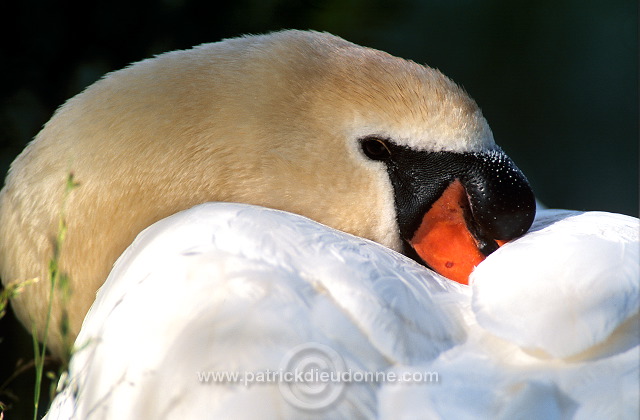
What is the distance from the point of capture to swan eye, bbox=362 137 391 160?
1683 millimetres

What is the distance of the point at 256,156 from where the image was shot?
5.59ft

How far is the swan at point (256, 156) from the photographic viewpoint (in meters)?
1.65

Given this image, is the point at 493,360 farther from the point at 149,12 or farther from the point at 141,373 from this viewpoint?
the point at 149,12

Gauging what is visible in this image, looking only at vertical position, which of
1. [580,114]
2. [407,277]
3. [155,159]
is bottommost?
[580,114]

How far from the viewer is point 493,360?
120 centimetres

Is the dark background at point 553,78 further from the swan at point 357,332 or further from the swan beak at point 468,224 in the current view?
the swan at point 357,332

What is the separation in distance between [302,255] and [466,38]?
416cm

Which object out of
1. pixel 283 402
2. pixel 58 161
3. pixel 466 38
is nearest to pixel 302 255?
pixel 283 402

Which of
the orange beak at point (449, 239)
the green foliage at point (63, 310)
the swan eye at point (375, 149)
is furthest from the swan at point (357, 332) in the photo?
the swan eye at point (375, 149)

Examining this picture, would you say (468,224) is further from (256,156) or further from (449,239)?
(256,156)

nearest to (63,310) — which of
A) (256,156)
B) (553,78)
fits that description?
(256,156)

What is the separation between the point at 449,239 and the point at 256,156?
1.46 ft

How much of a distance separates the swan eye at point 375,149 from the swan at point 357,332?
328 millimetres

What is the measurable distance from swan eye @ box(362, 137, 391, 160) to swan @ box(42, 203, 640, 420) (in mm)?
328
